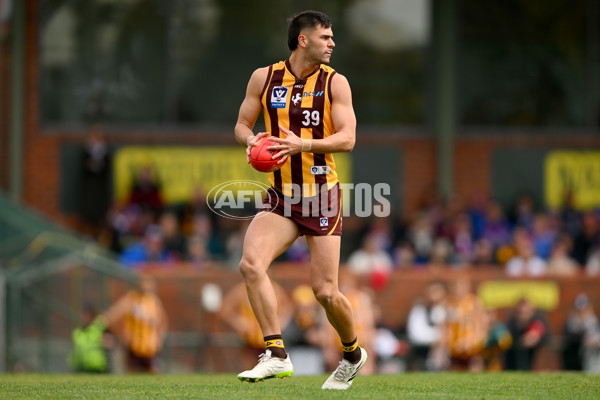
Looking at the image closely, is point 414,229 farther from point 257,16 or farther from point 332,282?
point 332,282

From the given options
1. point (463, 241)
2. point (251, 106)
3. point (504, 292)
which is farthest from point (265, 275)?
point (463, 241)

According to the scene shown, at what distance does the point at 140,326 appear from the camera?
15102mm

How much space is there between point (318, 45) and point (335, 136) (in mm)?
630

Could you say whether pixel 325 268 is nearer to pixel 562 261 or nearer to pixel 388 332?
pixel 388 332

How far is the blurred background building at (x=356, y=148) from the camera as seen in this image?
653 inches

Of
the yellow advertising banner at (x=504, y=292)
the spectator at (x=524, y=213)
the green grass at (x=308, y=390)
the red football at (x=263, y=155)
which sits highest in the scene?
the red football at (x=263, y=155)

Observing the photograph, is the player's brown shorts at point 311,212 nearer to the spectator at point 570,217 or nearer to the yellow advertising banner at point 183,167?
the yellow advertising banner at point 183,167

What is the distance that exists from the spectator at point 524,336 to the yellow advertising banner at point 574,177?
5.03 meters

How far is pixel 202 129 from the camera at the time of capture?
19.9 meters

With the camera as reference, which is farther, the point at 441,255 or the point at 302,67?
the point at 441,255

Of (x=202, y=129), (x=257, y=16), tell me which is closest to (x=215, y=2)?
(x=257, y=16)

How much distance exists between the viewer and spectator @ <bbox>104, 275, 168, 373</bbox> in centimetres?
1501

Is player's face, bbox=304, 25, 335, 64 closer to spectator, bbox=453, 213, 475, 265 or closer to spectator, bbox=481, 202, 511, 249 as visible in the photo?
spectator, bbox=453, 213, 475, 265

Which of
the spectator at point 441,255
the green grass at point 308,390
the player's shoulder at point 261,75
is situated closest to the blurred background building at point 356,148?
the spectator at point 441,255
